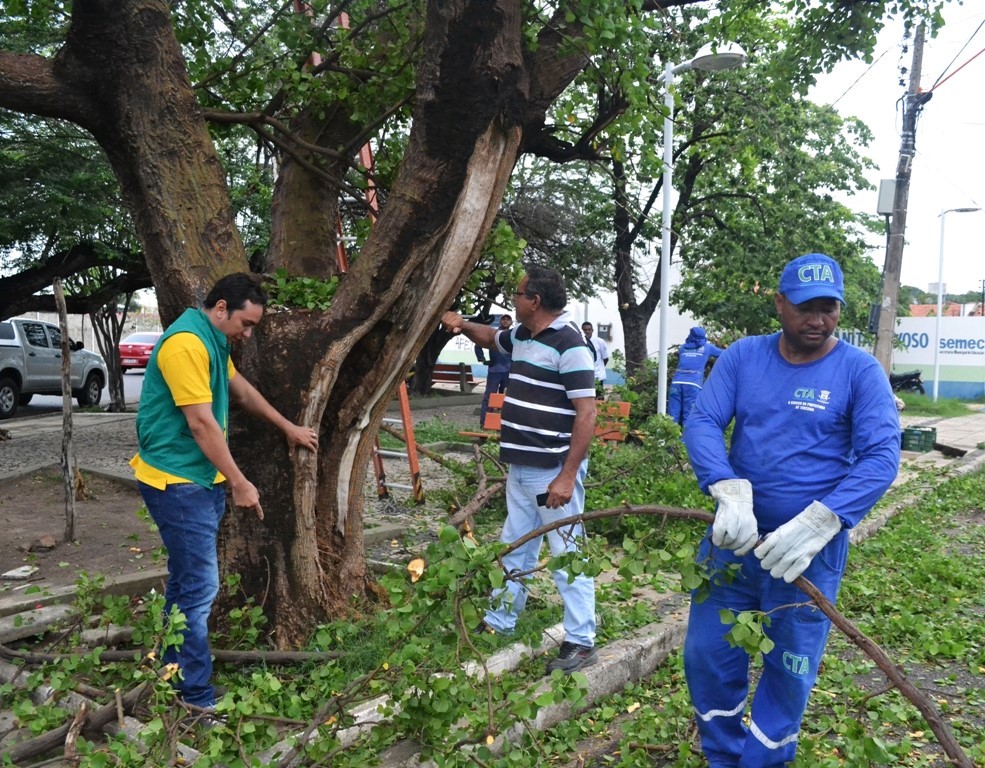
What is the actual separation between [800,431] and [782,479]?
19 centimetres

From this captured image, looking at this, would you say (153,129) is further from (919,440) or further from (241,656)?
(919,440)

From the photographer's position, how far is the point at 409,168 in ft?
15.0

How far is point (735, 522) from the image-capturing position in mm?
3104

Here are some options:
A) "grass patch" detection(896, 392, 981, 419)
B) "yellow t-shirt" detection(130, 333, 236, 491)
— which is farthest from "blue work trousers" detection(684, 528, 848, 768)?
"grass patch" detection(896, 392, 981, 419)

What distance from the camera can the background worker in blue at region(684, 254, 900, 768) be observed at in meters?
3.17

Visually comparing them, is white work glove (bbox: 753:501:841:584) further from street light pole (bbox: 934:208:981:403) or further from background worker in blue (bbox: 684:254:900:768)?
street light pole (bbox: 934:208:981:403)

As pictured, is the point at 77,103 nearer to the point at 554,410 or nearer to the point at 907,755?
the point at 554,410

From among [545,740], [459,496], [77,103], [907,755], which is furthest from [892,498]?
[77,103]

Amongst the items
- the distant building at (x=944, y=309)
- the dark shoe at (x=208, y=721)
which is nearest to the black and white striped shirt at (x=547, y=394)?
the dark shoe at (x=208, y=721)

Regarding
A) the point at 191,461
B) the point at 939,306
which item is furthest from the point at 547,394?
the point at 939,306

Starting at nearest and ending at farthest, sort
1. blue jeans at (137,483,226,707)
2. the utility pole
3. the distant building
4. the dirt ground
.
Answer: blue jeans at (137,483,226,707) → the dirt ground → the utility pole → the distant building

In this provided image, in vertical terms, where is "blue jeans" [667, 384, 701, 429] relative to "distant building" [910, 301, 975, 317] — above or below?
below

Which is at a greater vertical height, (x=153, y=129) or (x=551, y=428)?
(x=153, y=129)

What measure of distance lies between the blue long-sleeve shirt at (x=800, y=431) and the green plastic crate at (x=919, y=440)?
40.8 feet
